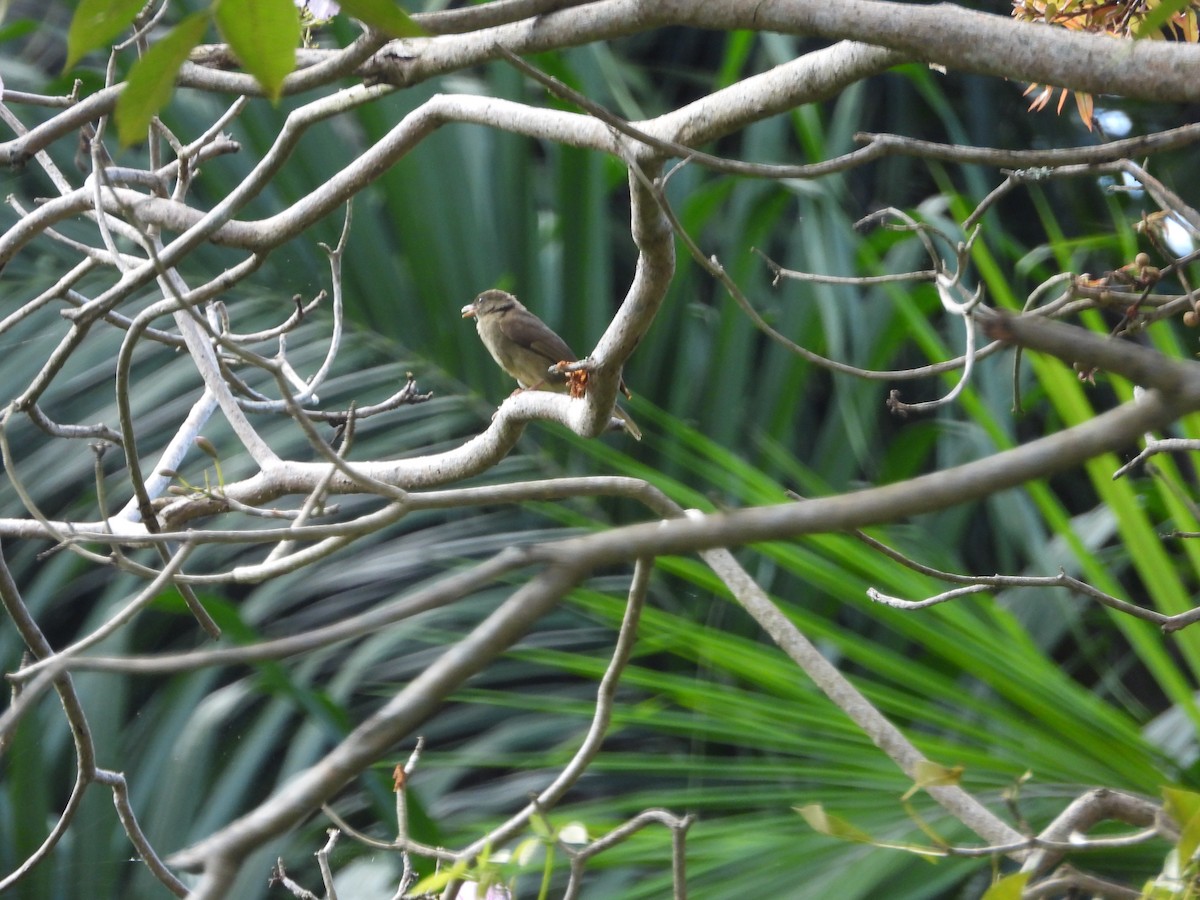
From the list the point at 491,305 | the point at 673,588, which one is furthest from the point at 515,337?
the point at 673,588

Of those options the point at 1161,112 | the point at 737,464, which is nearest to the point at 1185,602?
the point at 737,464

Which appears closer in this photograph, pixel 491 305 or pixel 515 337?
pixel 515 337

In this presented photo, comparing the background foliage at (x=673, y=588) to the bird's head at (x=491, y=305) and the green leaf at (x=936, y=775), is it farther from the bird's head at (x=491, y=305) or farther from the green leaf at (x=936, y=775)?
the green leaf at (x=936, y=775)

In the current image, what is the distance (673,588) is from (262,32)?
2868mm

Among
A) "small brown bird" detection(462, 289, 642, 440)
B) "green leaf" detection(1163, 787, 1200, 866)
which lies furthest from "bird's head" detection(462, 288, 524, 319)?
"green leaf" detection(1163, 787, 1200, 866)

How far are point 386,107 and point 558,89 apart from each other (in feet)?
8.83

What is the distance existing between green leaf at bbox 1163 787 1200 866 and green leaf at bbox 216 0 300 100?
2.92 feet

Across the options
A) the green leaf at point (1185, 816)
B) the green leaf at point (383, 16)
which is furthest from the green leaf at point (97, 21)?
the green leaf at point (1185, 816)

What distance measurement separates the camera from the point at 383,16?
0.89m

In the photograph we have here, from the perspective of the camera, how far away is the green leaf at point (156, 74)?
2.78ft

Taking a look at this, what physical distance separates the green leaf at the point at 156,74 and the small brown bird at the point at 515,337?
2763 millimetres

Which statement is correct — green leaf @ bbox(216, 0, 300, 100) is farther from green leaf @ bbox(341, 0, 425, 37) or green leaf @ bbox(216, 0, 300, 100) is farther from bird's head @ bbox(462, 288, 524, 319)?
bird's head @ bbox(462, 288, 524, 319)

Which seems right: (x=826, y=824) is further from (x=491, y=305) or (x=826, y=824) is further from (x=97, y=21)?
(x=491, y=305)

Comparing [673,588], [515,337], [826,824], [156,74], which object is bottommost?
[673,588]
